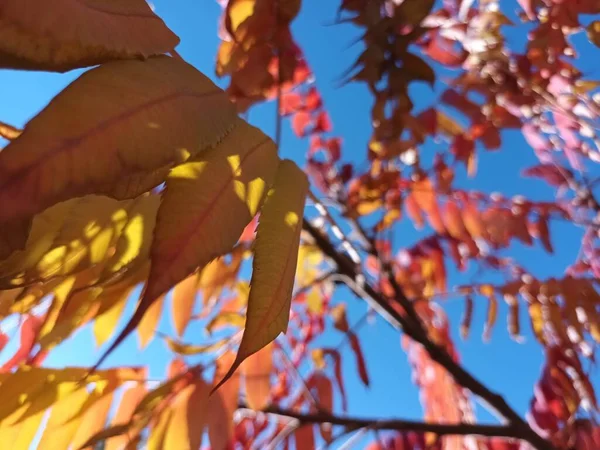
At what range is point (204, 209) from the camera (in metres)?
0.27

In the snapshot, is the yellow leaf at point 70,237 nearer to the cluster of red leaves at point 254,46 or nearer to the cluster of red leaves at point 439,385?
the cluster of red leaves at point 254,46

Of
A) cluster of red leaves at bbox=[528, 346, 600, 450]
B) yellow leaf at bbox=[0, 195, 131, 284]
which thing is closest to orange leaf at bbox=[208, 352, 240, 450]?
yellow leaf at bbox=[0, 195, 131, 284]

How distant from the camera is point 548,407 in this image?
101 centimetres

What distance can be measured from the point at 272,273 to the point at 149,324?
47cm

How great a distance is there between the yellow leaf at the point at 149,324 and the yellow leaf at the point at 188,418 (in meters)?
0.09

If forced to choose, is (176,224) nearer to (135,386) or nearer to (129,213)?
(129,213)

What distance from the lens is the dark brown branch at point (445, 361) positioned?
0.78 metres

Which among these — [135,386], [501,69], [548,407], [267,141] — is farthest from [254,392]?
[501,69]

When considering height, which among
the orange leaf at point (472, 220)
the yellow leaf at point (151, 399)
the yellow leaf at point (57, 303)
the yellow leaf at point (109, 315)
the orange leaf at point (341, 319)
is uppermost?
the orange leaf at point (472, 220)

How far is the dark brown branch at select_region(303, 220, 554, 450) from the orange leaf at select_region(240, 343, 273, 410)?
213 mm

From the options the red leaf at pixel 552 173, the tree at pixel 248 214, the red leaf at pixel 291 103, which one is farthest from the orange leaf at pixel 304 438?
A: the red leaf at pixel 552 173

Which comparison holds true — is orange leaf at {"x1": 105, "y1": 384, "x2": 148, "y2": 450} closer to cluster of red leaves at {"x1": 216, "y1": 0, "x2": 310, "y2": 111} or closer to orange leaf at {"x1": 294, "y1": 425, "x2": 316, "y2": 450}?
orange leaf at {"x1": 294, "y1": 425, "x2": 316, "y2": 450}

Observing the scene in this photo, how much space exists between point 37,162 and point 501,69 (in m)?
1.02

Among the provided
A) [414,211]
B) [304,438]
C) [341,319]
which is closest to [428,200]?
[414,211]
